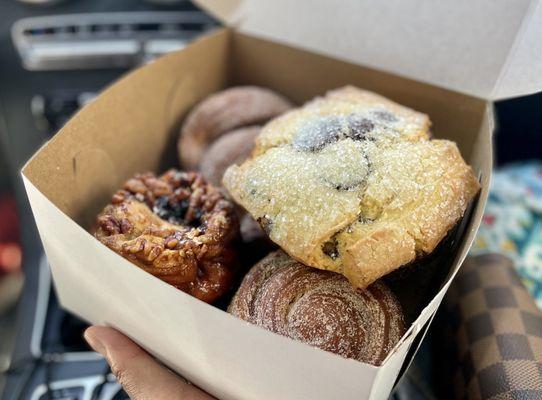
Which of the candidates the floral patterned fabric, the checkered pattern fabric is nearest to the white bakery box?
the checkered pattern fabric

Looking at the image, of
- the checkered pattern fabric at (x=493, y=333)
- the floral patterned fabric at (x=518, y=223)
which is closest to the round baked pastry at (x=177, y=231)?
the checkered pattern fabric at (x=493, y=333)

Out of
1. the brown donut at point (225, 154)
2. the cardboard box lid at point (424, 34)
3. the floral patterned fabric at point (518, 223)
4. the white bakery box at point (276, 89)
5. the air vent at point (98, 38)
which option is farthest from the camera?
the air vent at point (98, 38)

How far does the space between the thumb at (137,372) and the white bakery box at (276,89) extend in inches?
0.8

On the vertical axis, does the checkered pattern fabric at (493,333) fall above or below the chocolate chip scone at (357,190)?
below

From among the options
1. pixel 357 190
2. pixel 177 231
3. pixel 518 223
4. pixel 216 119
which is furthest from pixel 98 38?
pixel 518 223

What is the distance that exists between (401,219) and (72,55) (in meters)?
0.98

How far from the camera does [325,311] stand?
2.81ft

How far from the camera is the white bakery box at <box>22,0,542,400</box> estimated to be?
721mm

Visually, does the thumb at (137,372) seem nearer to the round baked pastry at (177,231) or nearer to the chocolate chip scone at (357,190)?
the round baked pastry at (177,231)

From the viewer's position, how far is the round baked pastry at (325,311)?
2.75 ft

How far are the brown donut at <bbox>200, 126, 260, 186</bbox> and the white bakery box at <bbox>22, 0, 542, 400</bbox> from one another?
0.46ft

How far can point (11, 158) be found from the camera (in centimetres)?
153

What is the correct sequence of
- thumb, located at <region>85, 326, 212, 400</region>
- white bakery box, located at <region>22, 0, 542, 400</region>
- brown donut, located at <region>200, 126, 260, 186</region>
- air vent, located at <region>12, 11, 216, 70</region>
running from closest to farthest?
white bakery box, located at <region>22, 0, 542, 400</region> < thumb, located at <region>85, 326, 212, 400</region> < brown donut, located at <region>200, 126, 260, 186</region> < air vent, located at <region>12, 11, 216, 70</region>

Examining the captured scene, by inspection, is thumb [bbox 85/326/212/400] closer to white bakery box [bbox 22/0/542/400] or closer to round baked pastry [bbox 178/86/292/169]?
white bakery box [bbox 22/0/542/400]
